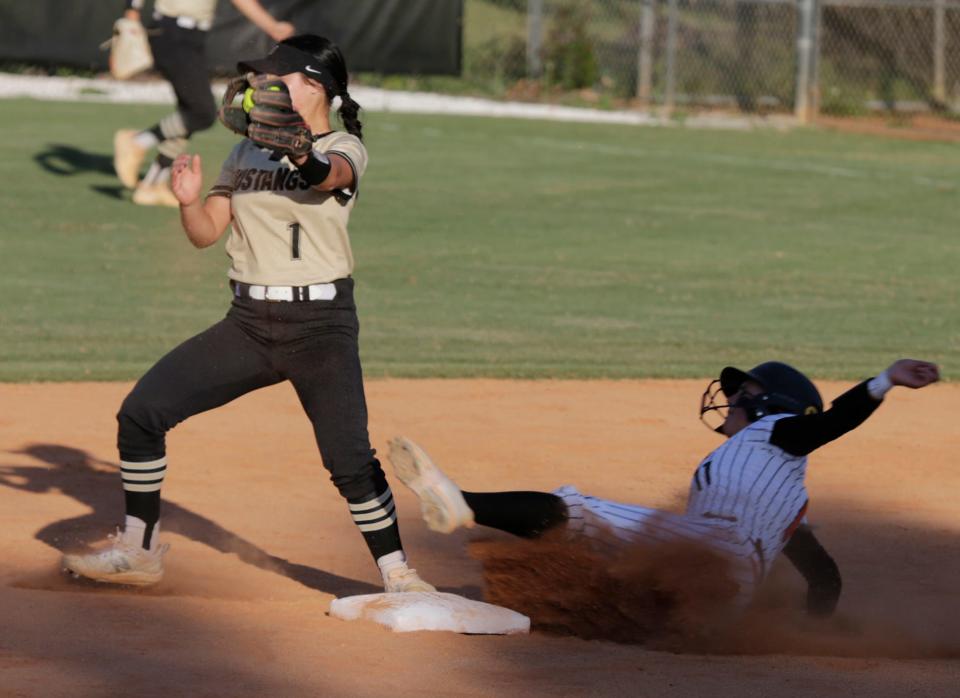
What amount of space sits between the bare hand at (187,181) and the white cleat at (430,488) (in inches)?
43.8

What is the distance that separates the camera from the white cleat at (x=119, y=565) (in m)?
5.66

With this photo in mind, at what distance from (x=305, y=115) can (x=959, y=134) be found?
22.0 metres

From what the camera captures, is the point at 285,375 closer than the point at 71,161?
Yes

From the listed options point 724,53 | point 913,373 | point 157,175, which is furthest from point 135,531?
point 724,53

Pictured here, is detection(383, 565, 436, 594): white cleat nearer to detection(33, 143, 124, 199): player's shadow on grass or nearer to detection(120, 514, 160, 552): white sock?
detection(120, 514, 160, 552): white sock

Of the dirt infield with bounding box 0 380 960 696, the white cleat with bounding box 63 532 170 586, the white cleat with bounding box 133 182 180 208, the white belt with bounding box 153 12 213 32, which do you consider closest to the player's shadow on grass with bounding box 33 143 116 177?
the white cleat with bounding box 133 182 180 208

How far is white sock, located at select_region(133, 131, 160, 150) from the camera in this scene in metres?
14.4

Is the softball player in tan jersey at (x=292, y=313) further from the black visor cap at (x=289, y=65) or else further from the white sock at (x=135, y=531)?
the white sock at (x=135, y=531)

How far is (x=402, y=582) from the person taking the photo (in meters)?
5.47

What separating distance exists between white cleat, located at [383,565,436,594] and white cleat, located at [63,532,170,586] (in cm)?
88

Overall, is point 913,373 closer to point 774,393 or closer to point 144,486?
point 774,393

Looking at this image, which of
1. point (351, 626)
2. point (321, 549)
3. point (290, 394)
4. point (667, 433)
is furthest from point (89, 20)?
point (351, 626)

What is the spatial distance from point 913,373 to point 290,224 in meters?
2.10

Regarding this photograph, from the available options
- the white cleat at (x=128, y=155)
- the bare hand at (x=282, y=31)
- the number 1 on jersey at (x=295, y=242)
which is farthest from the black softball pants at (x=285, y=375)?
the white cleat at (x=128, y=155)
